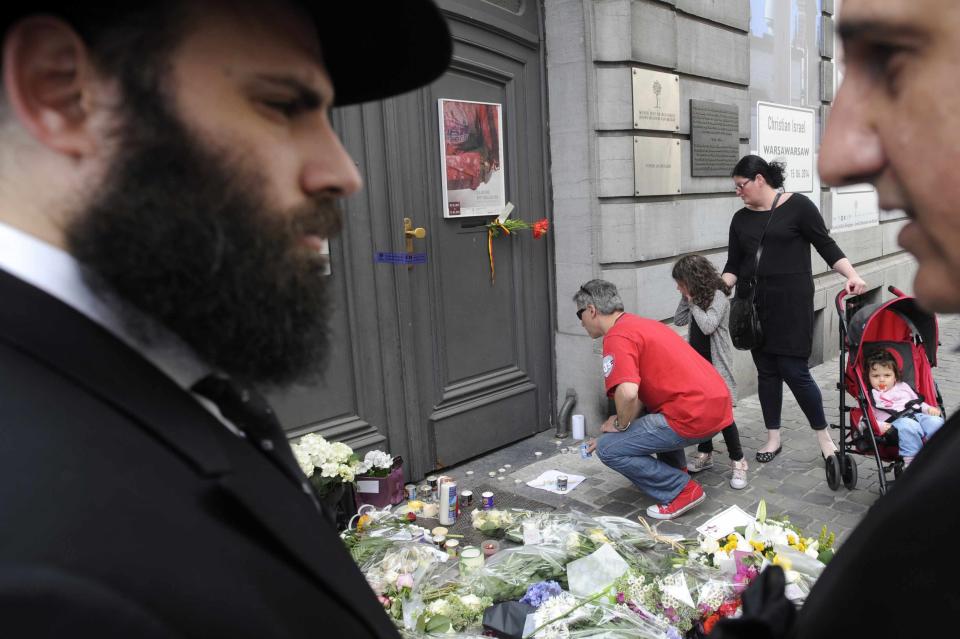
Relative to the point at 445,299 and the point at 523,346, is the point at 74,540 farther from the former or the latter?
the point at 523,346

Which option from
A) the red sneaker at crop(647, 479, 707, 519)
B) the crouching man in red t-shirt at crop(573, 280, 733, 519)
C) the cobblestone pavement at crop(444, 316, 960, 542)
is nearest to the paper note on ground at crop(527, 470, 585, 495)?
the cobblestone pavement at crop(444, 316, 960, 542)

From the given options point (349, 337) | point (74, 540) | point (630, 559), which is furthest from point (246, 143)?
point (349, 337)

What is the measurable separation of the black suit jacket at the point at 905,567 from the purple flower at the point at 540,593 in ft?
7.01

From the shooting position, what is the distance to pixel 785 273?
531 cm

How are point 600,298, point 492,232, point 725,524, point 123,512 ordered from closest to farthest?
point 123,512 → point 725,524 → point 600,298 → point 492,232

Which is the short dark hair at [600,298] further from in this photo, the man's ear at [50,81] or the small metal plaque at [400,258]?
the man's ear at [50,81]

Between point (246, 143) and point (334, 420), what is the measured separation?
13.3ft

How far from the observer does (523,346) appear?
608cm

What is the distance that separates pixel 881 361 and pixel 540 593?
121 inches

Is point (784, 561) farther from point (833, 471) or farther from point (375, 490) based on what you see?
point (375, 490)

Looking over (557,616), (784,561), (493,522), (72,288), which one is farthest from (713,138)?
(72,288)

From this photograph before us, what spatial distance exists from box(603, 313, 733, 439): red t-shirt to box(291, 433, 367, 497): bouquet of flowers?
1725 millimetres

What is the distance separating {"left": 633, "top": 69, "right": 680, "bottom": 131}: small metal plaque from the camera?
5.98 metres

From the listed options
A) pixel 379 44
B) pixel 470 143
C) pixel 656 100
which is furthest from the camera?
pixel 656 100
